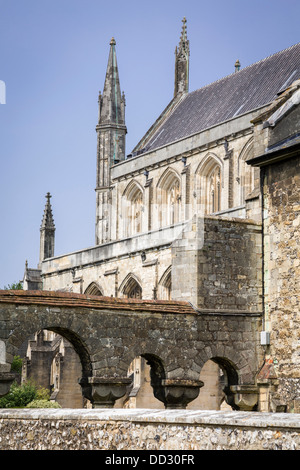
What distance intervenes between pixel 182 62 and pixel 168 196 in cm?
1122

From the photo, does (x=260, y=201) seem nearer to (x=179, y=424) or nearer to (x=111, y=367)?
(x=111, y=367)

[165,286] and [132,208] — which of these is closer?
[165,286]

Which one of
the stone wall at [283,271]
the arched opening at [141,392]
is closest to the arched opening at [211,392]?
the arched opening at [141,392]

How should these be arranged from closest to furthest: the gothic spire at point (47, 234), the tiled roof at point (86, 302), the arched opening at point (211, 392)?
the tiled roof at point (86, 302) → the arched opening at point (211, 392) → the gothic spire at point (47, 234)

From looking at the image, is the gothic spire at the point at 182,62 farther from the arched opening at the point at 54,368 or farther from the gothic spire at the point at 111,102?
the arched opening at the point at 54,368

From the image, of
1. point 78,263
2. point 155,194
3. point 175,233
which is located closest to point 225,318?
point 175,233

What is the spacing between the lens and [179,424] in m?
10.7

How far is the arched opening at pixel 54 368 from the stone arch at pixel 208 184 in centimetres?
982

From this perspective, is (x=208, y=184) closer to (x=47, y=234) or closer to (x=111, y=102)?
(x=47, y=234)

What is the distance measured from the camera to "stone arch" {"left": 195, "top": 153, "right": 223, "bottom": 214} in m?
47.0

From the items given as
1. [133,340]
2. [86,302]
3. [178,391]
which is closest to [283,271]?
[178,391]

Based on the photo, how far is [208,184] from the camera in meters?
48.0

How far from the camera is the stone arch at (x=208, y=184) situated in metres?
47.0
